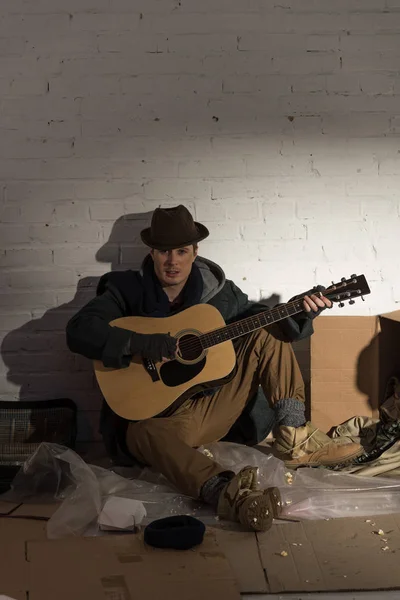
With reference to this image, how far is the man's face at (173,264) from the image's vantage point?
11.8 feet

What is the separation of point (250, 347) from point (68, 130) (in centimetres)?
131

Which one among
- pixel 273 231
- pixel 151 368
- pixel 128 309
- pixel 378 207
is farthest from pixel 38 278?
pixel 378 207

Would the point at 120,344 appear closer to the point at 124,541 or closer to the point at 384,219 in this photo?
the point at 124,541

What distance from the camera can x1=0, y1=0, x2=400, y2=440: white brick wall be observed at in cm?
393

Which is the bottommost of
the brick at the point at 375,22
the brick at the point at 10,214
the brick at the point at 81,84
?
the brick at the point at 10,214

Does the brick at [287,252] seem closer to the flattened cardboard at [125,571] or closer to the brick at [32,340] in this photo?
the brick at [32,340]

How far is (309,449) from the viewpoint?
358 cm

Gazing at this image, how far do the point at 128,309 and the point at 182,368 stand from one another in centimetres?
39

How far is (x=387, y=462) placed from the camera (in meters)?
3.52

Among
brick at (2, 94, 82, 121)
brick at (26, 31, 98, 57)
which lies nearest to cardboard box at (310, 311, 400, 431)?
brick at (2, 94, 82, 121)

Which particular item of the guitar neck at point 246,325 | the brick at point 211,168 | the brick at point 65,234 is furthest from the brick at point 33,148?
the guitar neck at point 246,325

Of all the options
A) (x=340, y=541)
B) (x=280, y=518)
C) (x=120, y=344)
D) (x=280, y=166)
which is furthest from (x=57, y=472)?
(x=280, y=166)

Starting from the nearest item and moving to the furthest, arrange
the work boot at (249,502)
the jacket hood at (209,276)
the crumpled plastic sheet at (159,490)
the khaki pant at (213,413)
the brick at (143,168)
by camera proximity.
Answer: the work boot at (249,502), the crumpled plastic sheet at (159,490), the khaki pant at (213,413), the jacket hood at (209,276), the brick at (143,168)

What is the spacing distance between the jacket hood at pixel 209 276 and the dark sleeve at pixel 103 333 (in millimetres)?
200
